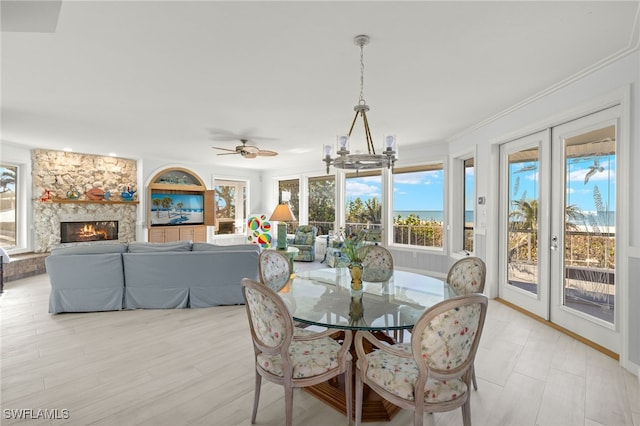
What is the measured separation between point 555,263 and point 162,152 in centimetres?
720

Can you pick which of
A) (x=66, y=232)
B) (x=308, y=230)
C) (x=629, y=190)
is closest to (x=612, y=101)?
(x=629, y=190)

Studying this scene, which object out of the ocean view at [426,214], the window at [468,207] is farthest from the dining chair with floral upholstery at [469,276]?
the ocean view at [426,214]

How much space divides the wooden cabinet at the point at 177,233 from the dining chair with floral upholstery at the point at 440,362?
7403 millimetres

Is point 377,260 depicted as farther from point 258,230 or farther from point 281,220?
point 258,230

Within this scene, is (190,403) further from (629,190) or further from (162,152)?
(162,152)

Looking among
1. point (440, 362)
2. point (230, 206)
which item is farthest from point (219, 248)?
point (230, 206)

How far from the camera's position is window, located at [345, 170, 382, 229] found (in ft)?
23.1

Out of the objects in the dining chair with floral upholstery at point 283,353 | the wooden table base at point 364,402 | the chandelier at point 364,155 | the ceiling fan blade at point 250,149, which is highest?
the ceiling fan blade at point 250,149

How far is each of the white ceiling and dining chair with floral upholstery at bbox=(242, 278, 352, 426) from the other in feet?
5.73

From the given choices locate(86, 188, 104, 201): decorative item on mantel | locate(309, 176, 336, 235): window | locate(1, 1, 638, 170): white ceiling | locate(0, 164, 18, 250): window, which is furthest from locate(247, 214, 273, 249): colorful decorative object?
locate(0, 164, 18, 250): window

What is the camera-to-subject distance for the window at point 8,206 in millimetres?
5727

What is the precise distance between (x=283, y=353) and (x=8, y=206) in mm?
6985

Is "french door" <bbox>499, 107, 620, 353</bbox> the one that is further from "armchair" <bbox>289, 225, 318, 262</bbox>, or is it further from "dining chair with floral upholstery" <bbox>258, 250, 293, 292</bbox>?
"armchair" <bbox>289, 225, 318, 262</bbox>

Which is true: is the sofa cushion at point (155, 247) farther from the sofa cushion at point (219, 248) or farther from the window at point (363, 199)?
the window at point (363, 199)
